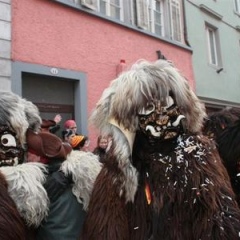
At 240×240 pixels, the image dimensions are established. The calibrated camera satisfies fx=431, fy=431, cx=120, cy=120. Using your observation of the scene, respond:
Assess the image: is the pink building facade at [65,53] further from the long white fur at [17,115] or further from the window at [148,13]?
the long white fur at [17,115]

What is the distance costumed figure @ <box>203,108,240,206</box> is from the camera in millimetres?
2064

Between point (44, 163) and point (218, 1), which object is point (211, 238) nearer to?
point (44, 163)

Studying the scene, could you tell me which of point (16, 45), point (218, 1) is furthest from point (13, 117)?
point (218, 1)

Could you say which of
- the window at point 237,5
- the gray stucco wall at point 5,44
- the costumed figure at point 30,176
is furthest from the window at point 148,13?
the costumed figure at point 30,176

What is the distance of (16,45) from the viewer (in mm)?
6141

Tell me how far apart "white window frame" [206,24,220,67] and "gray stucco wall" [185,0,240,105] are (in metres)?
0.13

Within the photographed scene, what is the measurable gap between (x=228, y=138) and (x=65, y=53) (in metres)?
5.14

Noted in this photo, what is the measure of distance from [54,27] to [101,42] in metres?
1.13

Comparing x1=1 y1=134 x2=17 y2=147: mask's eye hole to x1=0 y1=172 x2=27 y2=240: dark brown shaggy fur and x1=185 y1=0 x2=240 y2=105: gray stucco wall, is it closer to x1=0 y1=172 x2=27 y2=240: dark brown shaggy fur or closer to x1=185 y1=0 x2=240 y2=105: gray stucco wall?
x1=0 y1=172 x2=27 y2=240: dark brown shaggy fur

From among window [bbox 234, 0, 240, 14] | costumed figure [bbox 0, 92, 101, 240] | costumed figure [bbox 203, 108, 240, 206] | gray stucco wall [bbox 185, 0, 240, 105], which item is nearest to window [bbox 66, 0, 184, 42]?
gray stucco wall [bbox 185, 0, 240, 105]

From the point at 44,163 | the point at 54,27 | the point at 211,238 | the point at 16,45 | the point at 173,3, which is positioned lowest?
the point at 211,238

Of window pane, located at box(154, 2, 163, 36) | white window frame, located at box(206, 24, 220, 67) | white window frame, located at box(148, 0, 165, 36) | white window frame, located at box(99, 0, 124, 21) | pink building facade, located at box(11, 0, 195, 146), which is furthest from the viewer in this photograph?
white window frame, located at box(206, 24, 220, 67)

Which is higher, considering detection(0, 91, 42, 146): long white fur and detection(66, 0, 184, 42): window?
detection(66, 0, 184, 42): window

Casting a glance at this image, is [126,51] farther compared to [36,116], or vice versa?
[126,51]
